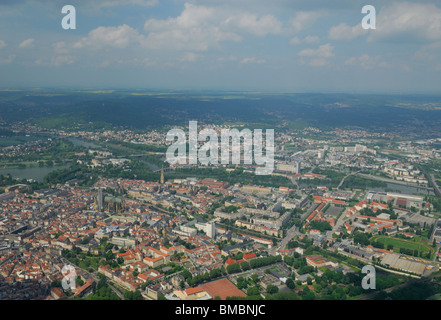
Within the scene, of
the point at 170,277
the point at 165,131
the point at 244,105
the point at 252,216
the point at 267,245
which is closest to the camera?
the point at 170,277

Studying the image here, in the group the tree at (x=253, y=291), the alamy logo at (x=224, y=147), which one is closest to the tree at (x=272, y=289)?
the tree at (x=253, y=291)

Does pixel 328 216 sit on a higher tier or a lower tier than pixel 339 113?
lower

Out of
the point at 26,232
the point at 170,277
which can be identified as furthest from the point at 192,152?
the point at 170,277

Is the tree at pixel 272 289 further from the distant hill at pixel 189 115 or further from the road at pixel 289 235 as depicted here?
the distant hill at pixel 189 115

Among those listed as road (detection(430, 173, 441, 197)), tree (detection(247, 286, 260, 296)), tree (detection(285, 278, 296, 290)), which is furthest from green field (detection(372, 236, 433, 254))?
road (detection(430, 173, 441, 197))

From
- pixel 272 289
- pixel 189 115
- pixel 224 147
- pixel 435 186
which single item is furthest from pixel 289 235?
pixel 189 115
